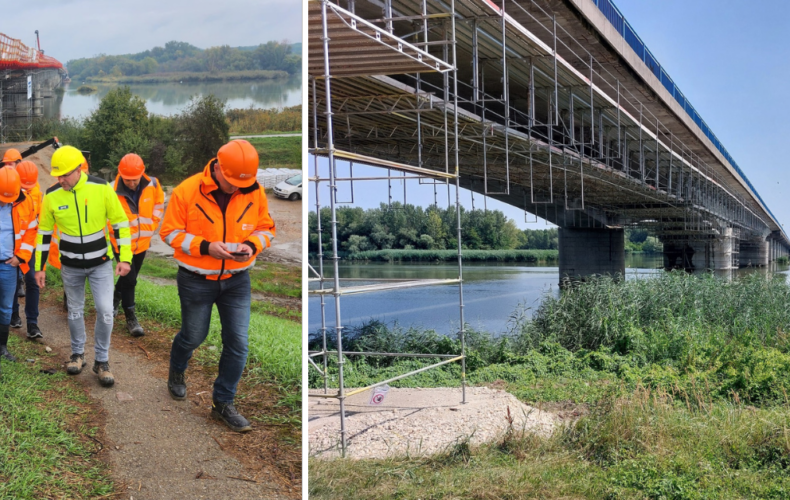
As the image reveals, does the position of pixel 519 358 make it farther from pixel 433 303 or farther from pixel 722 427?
pixel 433 303

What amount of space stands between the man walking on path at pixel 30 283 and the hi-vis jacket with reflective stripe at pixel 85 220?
17cm

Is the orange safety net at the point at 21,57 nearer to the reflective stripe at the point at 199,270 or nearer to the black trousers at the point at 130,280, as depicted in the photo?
the black trousers at the point at 130,280

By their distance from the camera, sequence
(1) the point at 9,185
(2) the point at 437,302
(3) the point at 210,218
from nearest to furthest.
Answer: (3) the point at 210,218 < (1) the point at 9,185 < (2) the point at 437,302

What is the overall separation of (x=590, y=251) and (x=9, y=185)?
45.1 metres

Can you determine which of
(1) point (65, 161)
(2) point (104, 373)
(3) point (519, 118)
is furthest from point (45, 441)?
(3) point (519, 118)

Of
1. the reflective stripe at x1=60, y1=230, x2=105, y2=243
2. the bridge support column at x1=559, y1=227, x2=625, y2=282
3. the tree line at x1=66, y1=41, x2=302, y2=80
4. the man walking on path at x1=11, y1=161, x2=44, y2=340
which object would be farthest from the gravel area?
the bridge support column at x1=559, y1=227, x2=625, y2=282

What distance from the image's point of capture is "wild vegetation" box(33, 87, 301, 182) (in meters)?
4.22

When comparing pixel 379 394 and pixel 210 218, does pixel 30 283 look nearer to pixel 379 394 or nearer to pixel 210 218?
pixel 210 218

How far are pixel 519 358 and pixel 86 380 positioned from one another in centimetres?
986

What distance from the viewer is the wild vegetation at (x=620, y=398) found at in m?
6.43

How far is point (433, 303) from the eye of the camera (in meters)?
30.3

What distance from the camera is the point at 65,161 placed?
4.19 meters

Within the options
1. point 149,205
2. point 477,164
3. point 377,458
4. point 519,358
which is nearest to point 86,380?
point 149,205

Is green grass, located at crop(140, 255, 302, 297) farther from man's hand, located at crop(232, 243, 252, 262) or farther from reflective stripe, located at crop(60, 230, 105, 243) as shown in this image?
reflective stripe, located at crop(60, 230, 105, 243)
